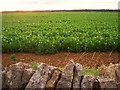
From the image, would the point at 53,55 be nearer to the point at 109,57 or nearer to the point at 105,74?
the point at 109,57

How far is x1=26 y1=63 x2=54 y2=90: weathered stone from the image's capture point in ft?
20.7

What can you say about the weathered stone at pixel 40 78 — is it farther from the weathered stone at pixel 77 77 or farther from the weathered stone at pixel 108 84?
the weathered stone at pixel 108 84

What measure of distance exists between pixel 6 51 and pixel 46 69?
371 inches

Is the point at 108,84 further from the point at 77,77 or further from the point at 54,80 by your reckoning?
the point at 54,80

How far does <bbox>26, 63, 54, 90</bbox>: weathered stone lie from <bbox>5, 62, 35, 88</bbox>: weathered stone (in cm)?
23

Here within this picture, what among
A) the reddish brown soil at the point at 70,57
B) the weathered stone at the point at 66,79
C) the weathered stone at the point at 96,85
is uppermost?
the weathered stone at the point at 66,79

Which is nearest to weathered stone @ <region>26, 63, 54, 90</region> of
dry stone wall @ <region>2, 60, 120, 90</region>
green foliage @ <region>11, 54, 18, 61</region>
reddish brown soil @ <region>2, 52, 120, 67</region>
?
dry stone wall @ <region>2, 60, 120, 90</region>

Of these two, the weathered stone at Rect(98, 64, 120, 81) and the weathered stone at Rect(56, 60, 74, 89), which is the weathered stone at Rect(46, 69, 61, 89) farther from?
the weathered stone at Rect(98, 64, 120, 81)

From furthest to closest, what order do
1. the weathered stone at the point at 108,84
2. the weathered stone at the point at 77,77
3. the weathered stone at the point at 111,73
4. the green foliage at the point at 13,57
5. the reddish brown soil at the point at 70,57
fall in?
1. the green foliage at the point at 13,57
2. the reddish brown soil at the point at 70,57
3. the weathered stone at the point at 111,73
4. the weathered stone at the point at 77,77
5. the weathered stone at the point at 108,84

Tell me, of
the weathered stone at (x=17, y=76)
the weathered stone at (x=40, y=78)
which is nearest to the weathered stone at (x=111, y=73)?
the weathered stone at (x=40, y=78)

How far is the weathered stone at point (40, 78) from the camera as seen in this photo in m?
6.30

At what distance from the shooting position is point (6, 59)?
1423 cm

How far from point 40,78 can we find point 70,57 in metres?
8.42

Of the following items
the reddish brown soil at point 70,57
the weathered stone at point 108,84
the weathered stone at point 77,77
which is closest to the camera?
the weathered stone at point 108,84
